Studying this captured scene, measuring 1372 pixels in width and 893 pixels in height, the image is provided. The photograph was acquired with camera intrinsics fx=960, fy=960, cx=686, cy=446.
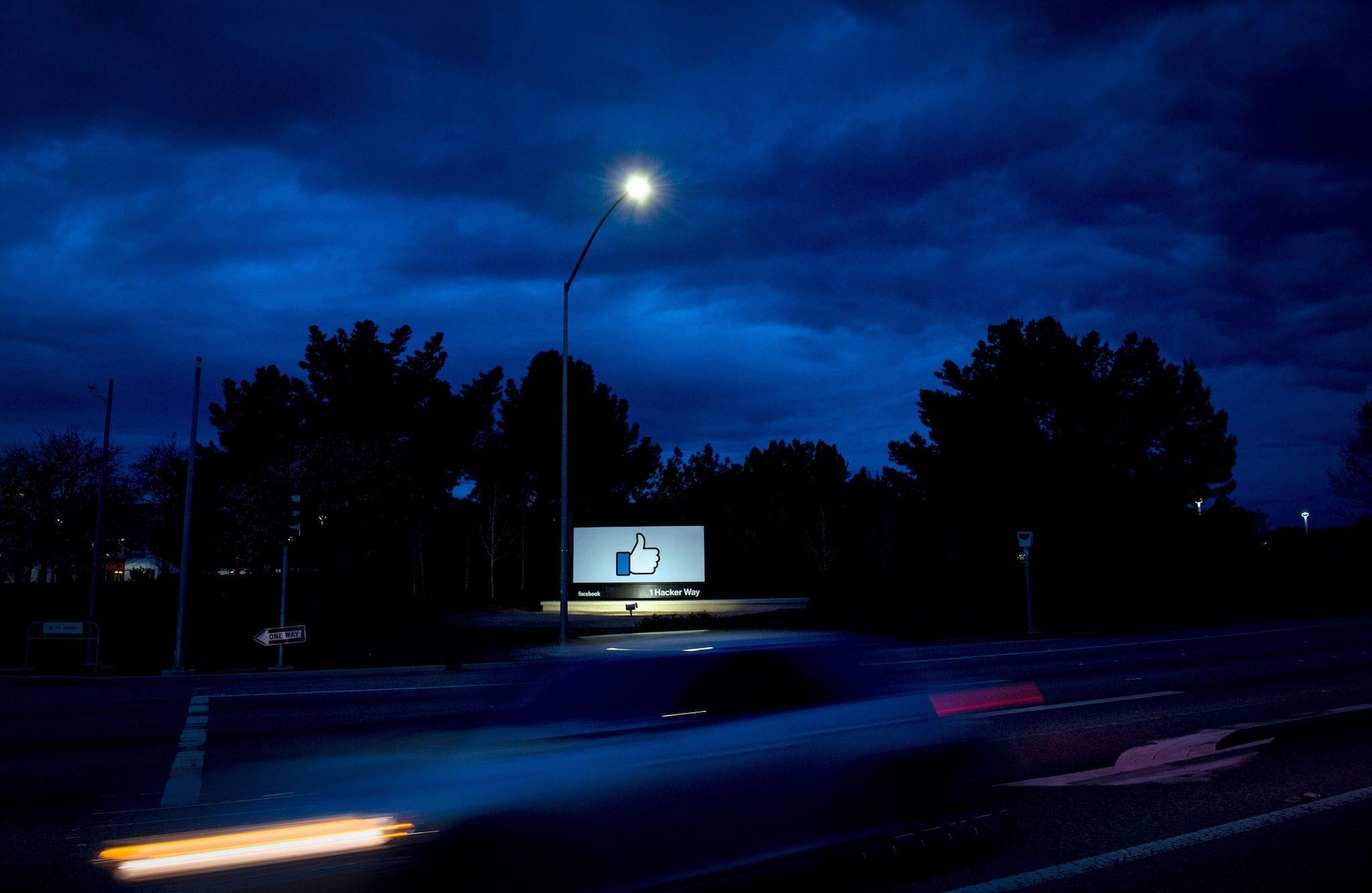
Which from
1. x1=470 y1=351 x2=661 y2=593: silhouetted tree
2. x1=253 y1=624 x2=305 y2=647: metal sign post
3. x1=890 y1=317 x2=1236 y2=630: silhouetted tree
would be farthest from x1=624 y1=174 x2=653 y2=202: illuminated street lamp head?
x1=470 y1=351 x2=661 y2=593: silhouetted tree

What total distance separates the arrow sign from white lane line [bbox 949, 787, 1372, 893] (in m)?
17.7

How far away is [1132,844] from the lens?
6.40 m

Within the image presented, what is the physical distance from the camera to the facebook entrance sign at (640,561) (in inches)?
1672

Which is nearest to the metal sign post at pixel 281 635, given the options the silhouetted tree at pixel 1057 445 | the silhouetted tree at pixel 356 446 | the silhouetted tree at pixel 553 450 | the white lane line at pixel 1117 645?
the white lane line at pixel 1117 645

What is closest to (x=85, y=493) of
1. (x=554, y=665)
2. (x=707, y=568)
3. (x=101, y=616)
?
(x=101, y=616)

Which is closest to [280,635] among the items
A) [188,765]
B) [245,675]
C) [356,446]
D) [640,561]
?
[245,675]

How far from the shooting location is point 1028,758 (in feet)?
→ 31.0

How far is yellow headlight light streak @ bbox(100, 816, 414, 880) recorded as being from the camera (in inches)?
175

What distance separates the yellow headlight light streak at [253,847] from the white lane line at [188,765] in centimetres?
367

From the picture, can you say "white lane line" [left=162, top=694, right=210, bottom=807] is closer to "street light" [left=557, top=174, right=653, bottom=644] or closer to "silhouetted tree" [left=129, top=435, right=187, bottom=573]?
"street light" [left=557, top=174, right=653, bottom=644]

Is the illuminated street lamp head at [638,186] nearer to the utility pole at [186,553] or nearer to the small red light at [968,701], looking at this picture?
the utility pole at [186,553]

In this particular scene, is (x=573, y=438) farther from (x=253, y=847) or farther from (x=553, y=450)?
(x=253, y=847)

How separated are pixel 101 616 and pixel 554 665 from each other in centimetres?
3709

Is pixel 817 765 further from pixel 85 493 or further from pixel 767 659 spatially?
pixel 85 493
